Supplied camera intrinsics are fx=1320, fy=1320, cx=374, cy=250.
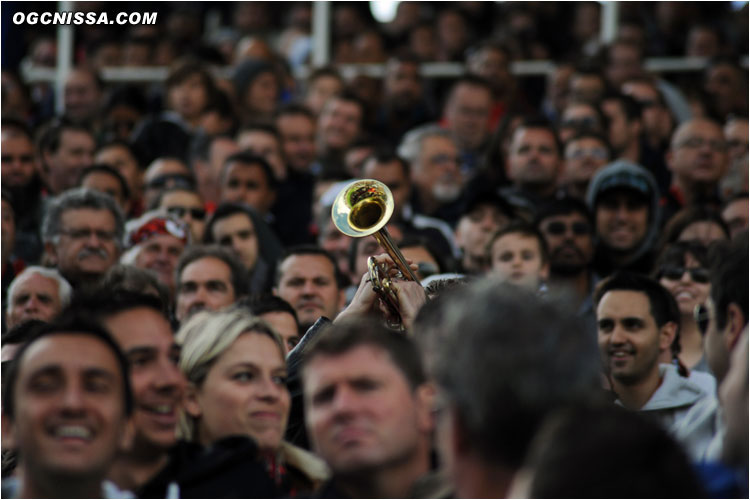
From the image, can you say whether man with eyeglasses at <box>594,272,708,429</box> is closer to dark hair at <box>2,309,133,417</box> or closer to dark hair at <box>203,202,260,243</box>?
dark hair at <box>203,202,260,243</box>

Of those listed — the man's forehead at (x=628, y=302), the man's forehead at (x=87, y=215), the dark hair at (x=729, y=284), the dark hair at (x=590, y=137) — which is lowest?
the man's forehead at (x=628, y=302)

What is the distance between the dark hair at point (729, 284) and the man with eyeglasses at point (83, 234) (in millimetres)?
4570

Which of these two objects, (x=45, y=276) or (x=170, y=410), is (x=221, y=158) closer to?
(x=45, y=276)

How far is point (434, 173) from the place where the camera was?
400 inches

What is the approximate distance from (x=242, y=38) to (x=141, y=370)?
10121mm

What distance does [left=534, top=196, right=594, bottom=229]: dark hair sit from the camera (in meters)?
8.75

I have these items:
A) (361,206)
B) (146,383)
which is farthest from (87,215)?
(146,383)

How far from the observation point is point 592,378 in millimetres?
3070

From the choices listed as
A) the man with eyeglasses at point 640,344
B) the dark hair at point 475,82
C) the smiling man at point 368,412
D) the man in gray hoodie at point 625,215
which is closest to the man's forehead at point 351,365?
the smiling man at point 368,412

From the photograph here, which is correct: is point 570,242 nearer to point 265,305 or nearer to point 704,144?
point 704,144

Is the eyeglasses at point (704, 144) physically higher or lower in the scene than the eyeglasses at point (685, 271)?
higher

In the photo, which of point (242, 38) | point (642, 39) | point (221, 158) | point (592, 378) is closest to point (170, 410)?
point (592, 378)

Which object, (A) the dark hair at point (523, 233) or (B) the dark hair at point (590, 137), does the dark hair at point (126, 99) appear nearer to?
(B) the dark hair at point (590, 137)

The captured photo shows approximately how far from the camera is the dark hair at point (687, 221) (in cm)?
842
